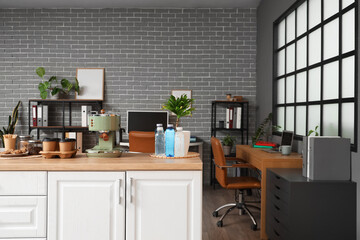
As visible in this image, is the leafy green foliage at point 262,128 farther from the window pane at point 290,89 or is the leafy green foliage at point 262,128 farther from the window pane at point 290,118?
the window pane at point 290,89

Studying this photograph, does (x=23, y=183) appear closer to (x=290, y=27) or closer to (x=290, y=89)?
(x=290, y=89)

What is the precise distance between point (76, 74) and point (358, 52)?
4363 millimetres

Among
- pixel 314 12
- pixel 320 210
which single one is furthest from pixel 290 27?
pixel 320 210

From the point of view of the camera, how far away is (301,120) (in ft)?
13.1

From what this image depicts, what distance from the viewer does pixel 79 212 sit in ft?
6.42

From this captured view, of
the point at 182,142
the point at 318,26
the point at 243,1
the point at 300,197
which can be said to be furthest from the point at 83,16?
the point at 300,197

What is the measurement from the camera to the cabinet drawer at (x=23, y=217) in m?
1.93

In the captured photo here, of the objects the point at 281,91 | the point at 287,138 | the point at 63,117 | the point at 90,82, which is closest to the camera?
the point at 287,138

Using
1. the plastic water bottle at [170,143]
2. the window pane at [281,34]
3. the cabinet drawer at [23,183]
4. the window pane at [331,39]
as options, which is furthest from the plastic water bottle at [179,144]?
the window pane at [281,34]

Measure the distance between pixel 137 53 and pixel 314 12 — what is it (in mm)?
2988

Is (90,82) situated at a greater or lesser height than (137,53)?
lesser

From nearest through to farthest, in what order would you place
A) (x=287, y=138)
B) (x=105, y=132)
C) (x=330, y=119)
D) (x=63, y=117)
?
(x=105, y=132) < (x=330, y=119) < (x=287, y=138) < (x=63, y=117)

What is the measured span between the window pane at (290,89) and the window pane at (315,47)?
587mm

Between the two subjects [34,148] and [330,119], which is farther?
[330,119]
